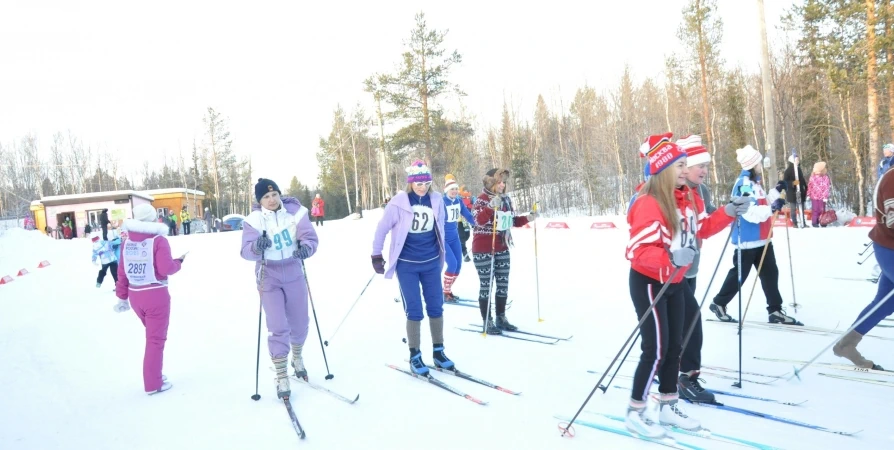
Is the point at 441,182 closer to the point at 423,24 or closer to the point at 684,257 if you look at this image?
the point at 423,24

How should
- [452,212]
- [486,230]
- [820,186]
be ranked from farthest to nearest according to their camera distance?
[820,186]
[452,212]
[486,230]

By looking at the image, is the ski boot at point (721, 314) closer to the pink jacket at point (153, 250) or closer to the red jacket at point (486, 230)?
the red jacket at point (486, 230)

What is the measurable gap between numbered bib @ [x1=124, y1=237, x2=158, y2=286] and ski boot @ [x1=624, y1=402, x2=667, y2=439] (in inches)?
165

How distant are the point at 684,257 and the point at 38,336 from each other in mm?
8857

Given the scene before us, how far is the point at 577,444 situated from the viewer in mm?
3125

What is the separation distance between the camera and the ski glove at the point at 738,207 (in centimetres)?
304

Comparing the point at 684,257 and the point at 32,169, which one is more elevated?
the point at 32,169

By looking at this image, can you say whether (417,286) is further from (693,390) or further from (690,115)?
(690,115)

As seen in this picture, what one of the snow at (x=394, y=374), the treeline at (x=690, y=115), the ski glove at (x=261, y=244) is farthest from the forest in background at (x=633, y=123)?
the ski glove at (x=261, y=244)

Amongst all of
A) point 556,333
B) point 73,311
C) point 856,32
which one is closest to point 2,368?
point 73,311

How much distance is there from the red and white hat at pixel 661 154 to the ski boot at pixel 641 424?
147 cm

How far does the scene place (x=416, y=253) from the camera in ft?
15.0

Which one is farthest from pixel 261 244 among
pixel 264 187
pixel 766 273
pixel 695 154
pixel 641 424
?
pixel 766 273

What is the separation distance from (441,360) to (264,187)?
7.29ft
